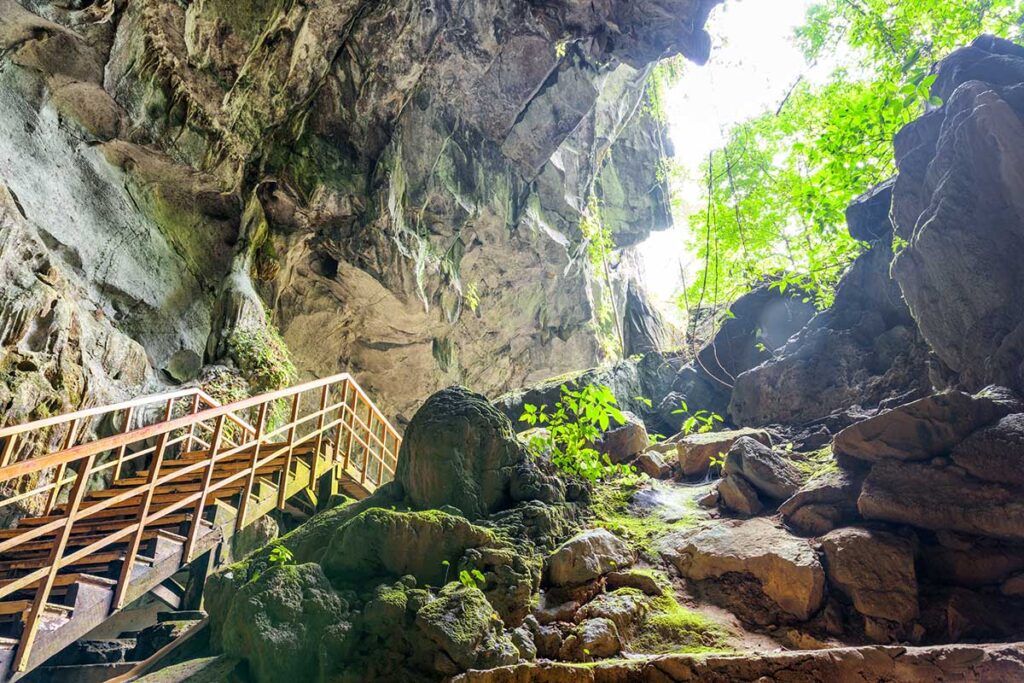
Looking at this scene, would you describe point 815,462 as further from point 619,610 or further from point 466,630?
point 466,630

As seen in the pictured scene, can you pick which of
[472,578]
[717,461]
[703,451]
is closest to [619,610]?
Result: [472,578]

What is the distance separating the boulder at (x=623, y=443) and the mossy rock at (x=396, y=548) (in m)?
3.91

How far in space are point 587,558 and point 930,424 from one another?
3.22m

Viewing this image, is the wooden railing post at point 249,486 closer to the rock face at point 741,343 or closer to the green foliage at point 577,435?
the green foliage at point 577,435

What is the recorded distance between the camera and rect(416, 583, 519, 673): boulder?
10.7ft

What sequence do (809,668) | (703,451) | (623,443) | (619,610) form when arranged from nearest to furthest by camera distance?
(809,668) < (619,610) < (703,451) < (623,443)

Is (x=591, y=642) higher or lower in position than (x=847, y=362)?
lower

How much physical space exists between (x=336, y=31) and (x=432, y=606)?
9.88 meters

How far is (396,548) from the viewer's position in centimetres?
402

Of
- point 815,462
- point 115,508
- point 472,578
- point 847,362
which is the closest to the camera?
point 472,578

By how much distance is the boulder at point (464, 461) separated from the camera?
497cm

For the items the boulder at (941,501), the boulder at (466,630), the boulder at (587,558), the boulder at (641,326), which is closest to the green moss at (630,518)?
the boulder at (587,558)

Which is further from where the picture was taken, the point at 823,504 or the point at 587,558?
the point at 823,504

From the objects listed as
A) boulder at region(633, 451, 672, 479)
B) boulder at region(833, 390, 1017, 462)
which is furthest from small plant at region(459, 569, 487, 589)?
boulder at region(633, 451, 672, 479)
